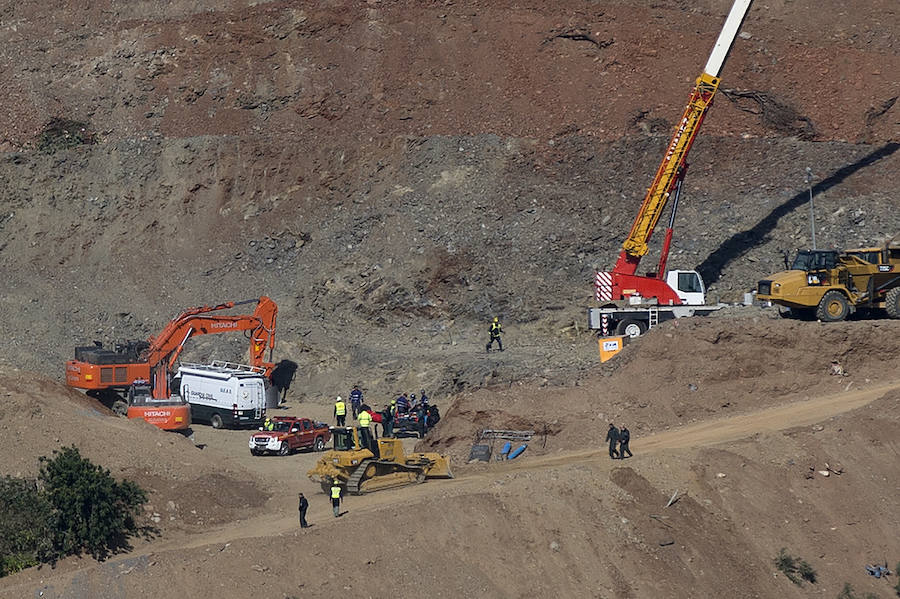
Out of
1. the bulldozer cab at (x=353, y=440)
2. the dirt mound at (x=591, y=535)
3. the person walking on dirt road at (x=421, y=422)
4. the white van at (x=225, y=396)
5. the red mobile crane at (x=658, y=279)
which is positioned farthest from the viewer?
the red mobile crane at (x=658, y=279)

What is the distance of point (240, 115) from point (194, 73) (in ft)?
10.9

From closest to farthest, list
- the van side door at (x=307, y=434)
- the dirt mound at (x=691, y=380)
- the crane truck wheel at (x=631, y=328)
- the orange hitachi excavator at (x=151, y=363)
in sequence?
the dirt mound at (x=691, y=380), the van side door at (x=307, y=434), the orange hitachi excavator at (x=151, y=363), the crane truck wheel at (x=631, y=328)

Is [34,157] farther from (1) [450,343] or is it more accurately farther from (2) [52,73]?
(1) [450,343]

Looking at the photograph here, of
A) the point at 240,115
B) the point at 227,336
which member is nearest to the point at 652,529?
the point at 227,336

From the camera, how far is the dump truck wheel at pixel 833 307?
110 ft

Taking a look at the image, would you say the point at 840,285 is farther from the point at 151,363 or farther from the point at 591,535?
the point at 151,363

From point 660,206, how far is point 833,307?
6.92 meters

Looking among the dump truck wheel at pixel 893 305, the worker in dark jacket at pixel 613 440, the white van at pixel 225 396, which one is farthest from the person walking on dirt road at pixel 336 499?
the dump truck wheel at pixel 893 305

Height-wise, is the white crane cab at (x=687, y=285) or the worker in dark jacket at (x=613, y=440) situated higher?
the white crane cab at (x=687, y=285)

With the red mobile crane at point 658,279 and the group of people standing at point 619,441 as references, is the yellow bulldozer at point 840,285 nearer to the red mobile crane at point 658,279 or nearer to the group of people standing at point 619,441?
the red mobile crane at point 658,279

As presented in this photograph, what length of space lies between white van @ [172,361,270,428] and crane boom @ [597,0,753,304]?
11.1m

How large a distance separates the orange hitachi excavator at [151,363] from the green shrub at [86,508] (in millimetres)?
9176

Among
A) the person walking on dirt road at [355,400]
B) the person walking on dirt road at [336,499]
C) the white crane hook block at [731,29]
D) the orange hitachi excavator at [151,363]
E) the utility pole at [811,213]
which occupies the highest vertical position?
the white crane hook block at [731,29]

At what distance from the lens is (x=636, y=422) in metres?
30.8
